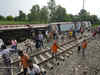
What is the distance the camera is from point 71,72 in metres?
6.35

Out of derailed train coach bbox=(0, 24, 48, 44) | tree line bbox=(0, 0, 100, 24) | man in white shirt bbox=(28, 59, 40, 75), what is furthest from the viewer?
tree line bbox=(0, 0, 100, 24)

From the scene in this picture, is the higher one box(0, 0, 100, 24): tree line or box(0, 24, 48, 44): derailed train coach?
box(0, 0, 100, 24): tree line

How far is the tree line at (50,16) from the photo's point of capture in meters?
33.5

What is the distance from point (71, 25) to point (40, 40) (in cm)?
1486

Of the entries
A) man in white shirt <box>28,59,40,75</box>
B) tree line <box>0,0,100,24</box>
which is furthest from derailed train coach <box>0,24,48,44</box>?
tree line <box>0,0,100,24</box>

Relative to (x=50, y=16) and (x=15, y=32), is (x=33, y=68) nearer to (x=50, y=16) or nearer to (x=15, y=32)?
(x=15, y=32)

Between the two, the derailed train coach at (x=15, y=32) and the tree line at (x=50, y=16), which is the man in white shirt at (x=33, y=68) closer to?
the derailed train coach at (x=15, y=32)

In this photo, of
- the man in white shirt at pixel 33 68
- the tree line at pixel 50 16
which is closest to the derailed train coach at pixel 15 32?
the man in white shirt at pixel 33 68

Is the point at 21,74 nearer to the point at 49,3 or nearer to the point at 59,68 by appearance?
the point at 59,68

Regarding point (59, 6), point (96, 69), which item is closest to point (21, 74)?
point (96, 69)

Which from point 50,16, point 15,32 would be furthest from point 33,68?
point 50,16

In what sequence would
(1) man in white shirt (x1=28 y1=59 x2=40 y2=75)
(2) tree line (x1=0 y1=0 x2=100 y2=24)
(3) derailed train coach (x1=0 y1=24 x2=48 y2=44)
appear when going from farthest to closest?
1. (2) tree line (x1=0 y1=0 x2=100 y2=24)
2. (3) derailed train coach (x1=0 y1=24 x2=48 y2=44)
3. (1) man in white shirt (x1=28 y1=59 x2=40 y2=75)

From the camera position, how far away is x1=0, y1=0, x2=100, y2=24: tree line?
33469 millimetres

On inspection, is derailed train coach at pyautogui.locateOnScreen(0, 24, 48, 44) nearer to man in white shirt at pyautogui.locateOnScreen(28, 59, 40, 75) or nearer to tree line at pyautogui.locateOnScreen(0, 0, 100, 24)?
man in white shirt at pyautogui.locateOnScreen(28, 59, 40, 75)
